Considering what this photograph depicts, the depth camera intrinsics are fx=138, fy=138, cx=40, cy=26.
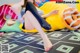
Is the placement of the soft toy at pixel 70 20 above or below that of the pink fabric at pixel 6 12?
below

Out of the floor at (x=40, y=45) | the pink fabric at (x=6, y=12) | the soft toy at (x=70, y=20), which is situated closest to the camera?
the floor at (x=40, y=45)

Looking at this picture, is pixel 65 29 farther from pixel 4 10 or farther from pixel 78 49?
pixel 4 10

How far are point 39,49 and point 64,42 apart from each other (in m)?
0.30

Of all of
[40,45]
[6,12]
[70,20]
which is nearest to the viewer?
[40,45]

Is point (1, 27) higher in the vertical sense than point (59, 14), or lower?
Result: lower

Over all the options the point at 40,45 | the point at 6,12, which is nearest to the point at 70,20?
the point at 40,45

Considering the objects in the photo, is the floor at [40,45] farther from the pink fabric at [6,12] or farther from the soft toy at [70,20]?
the pink fabric at [6,12]

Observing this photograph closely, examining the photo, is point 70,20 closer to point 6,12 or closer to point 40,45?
point 40,45

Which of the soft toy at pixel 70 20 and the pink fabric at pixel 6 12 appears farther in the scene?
the pink fabric at pixel 6 12

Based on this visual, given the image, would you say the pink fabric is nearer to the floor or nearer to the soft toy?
the floor

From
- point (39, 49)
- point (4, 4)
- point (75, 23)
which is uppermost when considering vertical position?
point (4, 4)

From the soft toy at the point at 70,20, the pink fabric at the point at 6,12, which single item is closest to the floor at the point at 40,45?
the soft toy at the point at 70,20

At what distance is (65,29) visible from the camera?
200 cm

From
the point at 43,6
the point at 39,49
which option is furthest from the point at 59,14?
the point at 39,49
